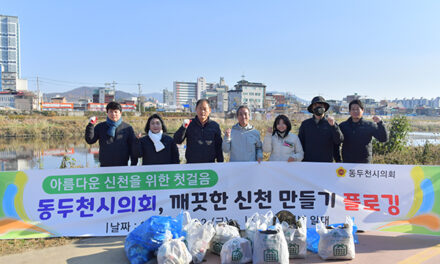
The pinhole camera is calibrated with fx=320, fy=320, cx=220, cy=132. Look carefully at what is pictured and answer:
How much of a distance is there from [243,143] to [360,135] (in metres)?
1.75

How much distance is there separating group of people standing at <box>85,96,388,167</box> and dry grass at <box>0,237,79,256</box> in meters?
1.14

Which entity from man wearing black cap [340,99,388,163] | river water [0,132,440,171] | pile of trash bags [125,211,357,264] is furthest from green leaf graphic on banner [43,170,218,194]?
river water [0,132,440,171]

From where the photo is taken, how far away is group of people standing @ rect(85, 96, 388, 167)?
4648 millimetres

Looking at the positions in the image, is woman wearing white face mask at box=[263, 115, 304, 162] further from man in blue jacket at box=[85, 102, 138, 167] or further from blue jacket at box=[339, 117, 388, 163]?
man in blue jacket at box=[85, 102, 138, 167]

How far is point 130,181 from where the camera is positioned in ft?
14.9

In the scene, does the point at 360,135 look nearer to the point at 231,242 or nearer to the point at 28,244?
the point at 231,242

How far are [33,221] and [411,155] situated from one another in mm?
9121

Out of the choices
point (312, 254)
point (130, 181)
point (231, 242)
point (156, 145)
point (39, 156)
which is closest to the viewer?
point (231, 242)

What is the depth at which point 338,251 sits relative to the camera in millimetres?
3645

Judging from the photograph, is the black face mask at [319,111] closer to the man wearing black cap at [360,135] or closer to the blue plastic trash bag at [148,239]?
the man wearing black cap at [360,135]

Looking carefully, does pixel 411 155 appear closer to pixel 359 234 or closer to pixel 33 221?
pixel 359 234

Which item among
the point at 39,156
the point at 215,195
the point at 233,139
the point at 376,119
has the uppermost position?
the point at 376,119

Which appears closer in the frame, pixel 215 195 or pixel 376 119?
pixel 215 195

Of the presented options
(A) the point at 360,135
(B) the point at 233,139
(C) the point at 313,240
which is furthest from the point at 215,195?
(A) the point at 360,135
